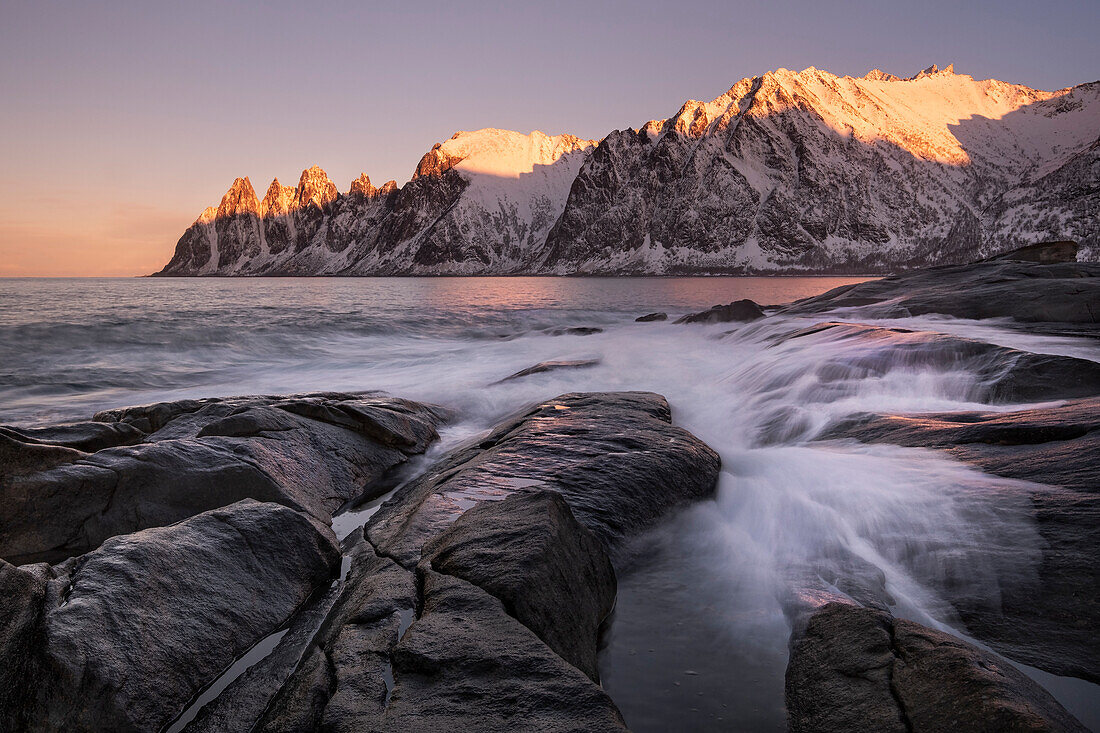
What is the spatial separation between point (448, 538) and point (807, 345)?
29.2ft

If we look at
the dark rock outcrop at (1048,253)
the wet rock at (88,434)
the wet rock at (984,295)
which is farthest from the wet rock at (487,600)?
the dark rock outcrop at (1048,253)

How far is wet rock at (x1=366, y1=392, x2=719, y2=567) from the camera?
3.79 m

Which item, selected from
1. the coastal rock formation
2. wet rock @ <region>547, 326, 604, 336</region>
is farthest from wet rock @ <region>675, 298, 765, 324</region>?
the coastal rock formation

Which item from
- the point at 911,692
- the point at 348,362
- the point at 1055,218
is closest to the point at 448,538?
the point at 911,692

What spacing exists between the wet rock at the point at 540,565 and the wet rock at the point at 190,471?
6.74 ft

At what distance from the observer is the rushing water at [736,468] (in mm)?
2807

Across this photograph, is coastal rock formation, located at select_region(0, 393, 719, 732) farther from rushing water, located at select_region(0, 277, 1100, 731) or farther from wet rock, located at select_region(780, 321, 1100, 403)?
wet rock, located at select_region(780, 321, 1100, 403)

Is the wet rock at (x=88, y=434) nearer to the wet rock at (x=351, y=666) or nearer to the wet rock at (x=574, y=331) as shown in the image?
the wet rock at (x=351, y=666)

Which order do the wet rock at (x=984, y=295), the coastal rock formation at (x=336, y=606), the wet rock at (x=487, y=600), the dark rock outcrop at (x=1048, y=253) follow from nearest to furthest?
the wet rock at (x=487, y=600) → the coastal rock formation at (x=336, y=606) → the wet rock at (x=984, y=295) → the dark rock outcrop at (x=1048, y=253)

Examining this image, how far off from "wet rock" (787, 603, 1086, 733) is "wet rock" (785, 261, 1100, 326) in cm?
1047

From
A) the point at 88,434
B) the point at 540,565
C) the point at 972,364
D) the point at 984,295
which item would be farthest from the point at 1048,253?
the point at 88,434

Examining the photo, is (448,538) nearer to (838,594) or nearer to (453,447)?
(838,594)

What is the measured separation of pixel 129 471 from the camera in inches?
158

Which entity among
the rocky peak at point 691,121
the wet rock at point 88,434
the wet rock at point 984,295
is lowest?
the wet rock at point 88,434
